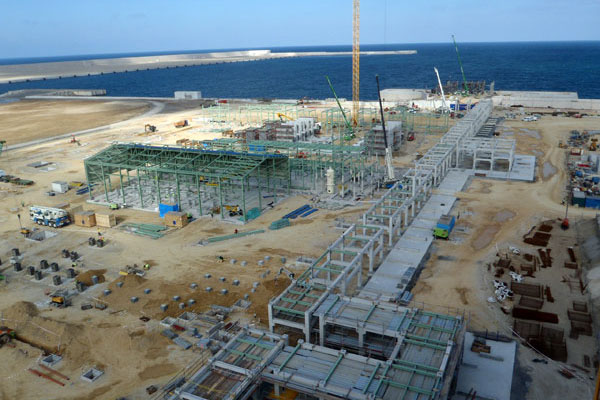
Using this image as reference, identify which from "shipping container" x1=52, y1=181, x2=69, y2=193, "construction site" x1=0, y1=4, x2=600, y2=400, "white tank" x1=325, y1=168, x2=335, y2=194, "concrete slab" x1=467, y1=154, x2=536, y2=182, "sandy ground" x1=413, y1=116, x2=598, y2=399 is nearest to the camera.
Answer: "construction site" x1=0, y1=4, x2=600, y2=400

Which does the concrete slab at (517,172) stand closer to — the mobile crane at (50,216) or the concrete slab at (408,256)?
the concrete slab at (408,256)

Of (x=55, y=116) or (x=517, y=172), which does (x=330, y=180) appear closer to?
(x=517, y=172)

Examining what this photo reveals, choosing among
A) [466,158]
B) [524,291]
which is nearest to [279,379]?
[524,291]

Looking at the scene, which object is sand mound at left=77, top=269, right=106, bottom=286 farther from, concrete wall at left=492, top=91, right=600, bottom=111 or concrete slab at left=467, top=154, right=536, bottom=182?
concrete wall at left=492, top=91, right=600, bottom=111

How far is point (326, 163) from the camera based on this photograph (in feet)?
169

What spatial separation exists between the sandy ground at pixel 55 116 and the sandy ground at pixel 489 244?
78.0 meters

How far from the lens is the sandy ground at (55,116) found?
90.8 meters

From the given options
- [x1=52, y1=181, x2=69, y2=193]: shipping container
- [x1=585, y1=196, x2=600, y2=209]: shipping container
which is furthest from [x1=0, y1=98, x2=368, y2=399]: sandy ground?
[x1=585, y1=196, x2=600, y2=209]: shipping container

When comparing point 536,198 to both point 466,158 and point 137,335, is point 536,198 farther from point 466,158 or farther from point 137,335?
point 137,335

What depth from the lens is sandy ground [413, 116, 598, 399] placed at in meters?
23.9

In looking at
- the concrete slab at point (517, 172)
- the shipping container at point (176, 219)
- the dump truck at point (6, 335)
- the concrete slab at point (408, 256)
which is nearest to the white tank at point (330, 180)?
the concrete slab at point (408, 256)

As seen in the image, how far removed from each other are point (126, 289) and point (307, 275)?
12083 mm

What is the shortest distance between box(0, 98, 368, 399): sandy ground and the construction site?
5.8 inches

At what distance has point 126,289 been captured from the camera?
30.4 metres
